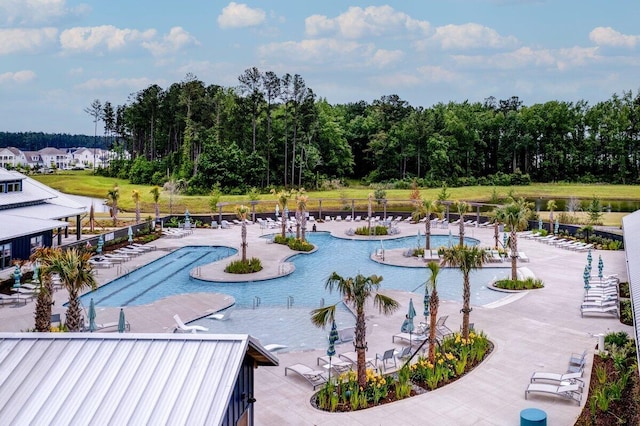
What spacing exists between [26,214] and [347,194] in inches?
1511

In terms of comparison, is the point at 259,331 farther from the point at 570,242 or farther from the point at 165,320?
the point at 570,242

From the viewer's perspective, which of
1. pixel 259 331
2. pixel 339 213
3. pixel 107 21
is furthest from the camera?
pixel 107 21

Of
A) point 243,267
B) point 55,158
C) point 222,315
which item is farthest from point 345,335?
point 55,158

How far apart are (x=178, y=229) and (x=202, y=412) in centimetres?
3555

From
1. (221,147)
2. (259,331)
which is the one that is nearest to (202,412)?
(259,331)

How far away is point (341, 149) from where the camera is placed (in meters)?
76.4

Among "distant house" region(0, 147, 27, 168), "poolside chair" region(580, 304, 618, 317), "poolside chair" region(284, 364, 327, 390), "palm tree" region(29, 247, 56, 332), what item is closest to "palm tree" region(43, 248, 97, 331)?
"palm tree" region(29, 247, 56, 332)

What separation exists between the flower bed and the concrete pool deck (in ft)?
0.90

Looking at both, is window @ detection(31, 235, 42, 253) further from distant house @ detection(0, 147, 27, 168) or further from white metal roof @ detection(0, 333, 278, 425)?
distant house @ detection(0, 147, 27, 168)

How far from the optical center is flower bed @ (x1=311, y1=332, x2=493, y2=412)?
12.7 meters

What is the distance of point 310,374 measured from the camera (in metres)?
14.0

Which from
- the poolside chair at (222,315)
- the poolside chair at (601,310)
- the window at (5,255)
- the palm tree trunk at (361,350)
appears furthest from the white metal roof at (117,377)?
the window at (5,255)

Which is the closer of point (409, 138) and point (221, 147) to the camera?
point (221, 147)

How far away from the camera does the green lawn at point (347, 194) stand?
177 ft
